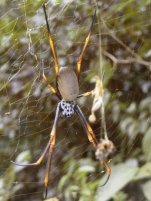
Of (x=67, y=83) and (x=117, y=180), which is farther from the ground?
(x=67, y=83)

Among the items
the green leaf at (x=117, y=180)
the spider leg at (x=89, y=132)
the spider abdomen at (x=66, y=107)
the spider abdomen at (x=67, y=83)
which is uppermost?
the spider abdomen at (x=67, y=83)

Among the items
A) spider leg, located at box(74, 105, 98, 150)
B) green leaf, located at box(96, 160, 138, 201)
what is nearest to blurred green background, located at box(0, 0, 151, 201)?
green leaf, located at box(96, 160, 138, 201)

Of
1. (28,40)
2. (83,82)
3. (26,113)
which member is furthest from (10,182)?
(28,40)

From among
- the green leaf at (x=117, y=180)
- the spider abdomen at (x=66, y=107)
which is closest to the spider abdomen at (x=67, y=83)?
the spider abdomen at (x=66, y=107)

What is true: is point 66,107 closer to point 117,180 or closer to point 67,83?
point 67,83

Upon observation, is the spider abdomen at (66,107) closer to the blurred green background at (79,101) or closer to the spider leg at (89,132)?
the spider leg at (89,132)

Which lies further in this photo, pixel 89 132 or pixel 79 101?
pixel 79 101

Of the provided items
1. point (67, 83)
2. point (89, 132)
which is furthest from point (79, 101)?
point (67, 83)

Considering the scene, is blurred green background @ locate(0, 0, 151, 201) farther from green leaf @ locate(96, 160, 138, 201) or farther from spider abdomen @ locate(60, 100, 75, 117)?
spider abdomen @ locate(60, 100, 75, 117)
